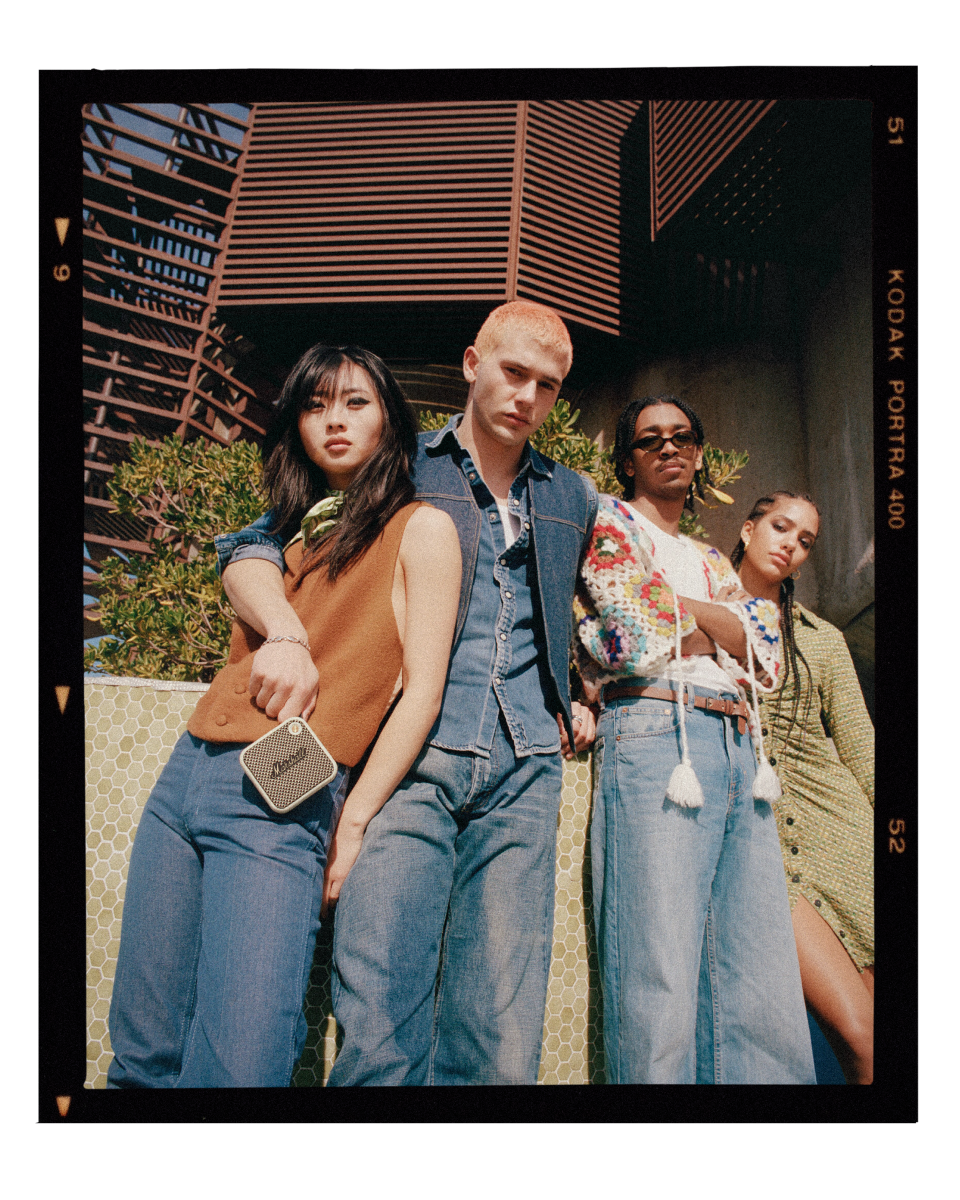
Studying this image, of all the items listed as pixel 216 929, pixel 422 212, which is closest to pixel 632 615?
pixel 216 929

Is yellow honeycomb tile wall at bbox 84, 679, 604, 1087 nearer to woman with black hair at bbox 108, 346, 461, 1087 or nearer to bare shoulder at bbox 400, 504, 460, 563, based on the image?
woman with black hair at bbox 108, 346, 461, 1087

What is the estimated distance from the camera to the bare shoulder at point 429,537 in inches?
91.6

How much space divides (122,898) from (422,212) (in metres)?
2.95

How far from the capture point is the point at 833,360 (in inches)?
132

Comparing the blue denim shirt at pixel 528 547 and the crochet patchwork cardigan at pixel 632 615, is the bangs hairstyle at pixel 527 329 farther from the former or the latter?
the crochet patchwork cardigan at pixel 632 615

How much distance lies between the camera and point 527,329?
2.53 m

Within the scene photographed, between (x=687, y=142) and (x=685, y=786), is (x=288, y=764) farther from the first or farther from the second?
(x=687, y=142)

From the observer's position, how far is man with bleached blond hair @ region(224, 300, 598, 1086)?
2.16 meters

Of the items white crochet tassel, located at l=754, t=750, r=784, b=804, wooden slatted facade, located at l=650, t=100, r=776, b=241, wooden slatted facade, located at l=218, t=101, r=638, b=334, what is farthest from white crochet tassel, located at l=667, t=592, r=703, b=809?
wooden slatted facade, located at l=650, t=100, r=776, b=241

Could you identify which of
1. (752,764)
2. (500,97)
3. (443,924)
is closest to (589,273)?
(500,97)

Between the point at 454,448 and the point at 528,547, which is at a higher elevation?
the point at 454,448

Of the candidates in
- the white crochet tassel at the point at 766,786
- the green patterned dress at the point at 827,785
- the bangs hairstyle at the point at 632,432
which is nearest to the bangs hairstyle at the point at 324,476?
the bangs hairstyle at the point at 632,432

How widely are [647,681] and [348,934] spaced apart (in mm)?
1191

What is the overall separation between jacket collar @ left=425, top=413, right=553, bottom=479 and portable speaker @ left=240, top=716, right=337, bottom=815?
98 cm
